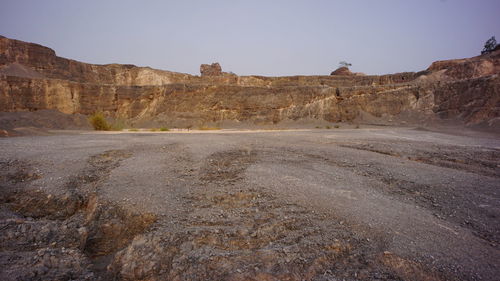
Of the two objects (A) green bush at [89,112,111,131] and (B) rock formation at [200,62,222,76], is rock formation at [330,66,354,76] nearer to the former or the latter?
(B) rock formation at [200,62,222,76]

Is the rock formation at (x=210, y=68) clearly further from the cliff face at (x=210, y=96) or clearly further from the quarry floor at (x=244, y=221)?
the quarry floor at (x=244, y=221)

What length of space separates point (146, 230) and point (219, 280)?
117cm

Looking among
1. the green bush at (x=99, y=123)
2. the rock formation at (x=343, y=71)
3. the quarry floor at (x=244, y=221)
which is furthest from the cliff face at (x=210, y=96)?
the quarry floor at (x=244, y=221)

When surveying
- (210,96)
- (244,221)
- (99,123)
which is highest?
(210,96)

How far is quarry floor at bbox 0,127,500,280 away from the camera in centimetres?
220

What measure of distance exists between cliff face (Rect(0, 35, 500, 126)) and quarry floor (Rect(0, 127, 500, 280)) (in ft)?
65.4

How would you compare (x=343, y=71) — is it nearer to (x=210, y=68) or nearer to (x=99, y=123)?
(x=210, y=68)

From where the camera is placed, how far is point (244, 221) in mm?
2832

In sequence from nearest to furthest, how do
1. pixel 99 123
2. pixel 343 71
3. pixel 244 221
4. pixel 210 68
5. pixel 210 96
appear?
1. pixel 244 221
2. pixel 99 123
3. pixel 210 96
4. pixel 343 71
5. pixel 210 68

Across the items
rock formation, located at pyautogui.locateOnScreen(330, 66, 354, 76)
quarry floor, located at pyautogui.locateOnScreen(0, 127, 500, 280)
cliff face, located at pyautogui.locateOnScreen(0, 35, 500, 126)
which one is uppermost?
rock formation, located at pyautogui.locateOnScreen(330, 66, 354, 76)

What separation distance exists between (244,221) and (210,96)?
2477 centimetres

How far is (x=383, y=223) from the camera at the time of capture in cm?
274

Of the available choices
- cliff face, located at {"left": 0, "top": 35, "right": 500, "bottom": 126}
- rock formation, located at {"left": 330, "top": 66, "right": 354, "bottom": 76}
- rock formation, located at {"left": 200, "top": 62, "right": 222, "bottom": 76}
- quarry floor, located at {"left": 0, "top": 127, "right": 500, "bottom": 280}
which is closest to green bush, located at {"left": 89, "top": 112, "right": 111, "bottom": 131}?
cliff face, located at {"left": 0, "top": 35, "right": 500, "bottom": 126}

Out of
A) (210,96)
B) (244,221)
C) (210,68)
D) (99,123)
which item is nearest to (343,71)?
(210,68)
